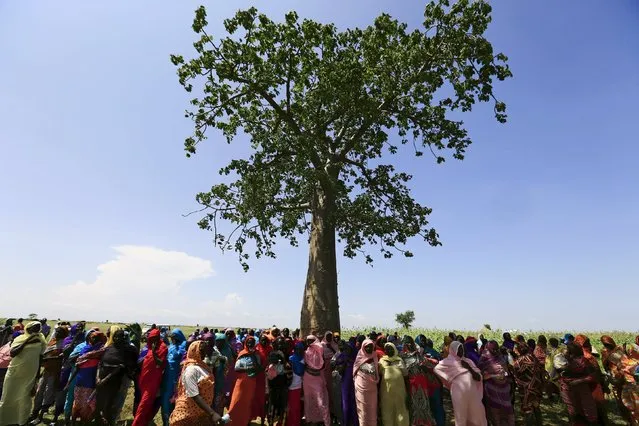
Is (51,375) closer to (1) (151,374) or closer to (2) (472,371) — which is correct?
(1) (151,374)

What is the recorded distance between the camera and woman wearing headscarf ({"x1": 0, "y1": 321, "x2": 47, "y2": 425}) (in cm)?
684

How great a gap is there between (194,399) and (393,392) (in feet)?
13.0

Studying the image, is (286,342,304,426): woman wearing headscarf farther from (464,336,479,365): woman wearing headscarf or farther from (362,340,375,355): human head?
(464,336,479,365): woman wearing headscarf

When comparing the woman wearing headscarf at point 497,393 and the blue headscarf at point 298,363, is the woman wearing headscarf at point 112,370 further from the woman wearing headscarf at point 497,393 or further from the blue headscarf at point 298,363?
the woman wearing headscarf at point 497,393

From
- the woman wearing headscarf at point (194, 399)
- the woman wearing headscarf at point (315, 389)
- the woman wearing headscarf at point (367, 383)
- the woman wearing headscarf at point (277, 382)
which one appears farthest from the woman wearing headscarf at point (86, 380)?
the woman wearing headscarf at point (367, 383)

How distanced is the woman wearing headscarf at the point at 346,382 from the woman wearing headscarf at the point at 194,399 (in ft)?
12.4

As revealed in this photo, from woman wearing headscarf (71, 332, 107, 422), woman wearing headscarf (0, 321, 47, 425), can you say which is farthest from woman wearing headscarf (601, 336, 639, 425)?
woman wearing headscarf (0, 321, 47, 425)

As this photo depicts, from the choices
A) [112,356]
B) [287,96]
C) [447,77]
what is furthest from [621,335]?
[112,356]

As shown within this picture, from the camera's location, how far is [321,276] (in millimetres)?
13578

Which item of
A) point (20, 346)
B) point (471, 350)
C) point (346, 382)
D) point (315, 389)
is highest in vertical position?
point (20, 346)

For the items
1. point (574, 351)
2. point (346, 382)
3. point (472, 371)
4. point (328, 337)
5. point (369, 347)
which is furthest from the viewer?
point (328, 337)

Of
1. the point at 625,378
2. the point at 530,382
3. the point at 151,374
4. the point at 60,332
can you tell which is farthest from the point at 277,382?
the point at 625,378

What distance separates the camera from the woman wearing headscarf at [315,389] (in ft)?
24.7

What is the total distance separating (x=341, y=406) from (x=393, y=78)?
10.1 metres
